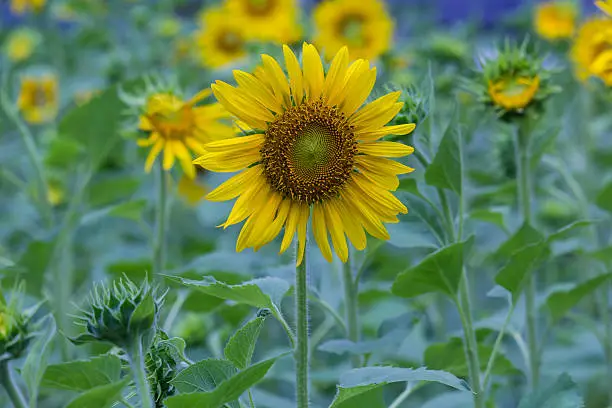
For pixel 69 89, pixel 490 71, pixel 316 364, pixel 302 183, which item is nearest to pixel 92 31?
pixel 69 89

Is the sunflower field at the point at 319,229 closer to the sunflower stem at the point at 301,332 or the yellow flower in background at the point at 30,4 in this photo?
the sunflower stem at the point at 301,332

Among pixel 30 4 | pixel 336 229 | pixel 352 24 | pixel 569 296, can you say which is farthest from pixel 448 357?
pixel 30 4

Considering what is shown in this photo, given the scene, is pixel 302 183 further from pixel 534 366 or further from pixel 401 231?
pixel 534 366

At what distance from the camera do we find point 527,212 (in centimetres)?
141

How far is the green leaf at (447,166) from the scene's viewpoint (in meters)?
1.11

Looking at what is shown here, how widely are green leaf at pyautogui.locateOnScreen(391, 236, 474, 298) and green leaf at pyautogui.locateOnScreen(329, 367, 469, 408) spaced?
19 centimetres

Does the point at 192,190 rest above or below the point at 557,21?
below

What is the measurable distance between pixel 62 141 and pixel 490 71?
3.81 ft

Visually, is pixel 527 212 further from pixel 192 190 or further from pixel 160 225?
pixel 192 190

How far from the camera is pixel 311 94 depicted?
100 cm

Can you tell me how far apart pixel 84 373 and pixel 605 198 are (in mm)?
1078

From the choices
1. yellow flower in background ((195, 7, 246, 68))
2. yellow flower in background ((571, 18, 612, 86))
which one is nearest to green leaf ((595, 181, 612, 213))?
yellow flower in background ((571, 18, 612, 86))

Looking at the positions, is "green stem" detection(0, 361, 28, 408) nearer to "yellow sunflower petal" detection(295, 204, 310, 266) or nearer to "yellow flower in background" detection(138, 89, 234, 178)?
"yellow sunflower petal" detection(295, 204, 310, 266)

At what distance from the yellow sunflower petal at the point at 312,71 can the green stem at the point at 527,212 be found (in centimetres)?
53
